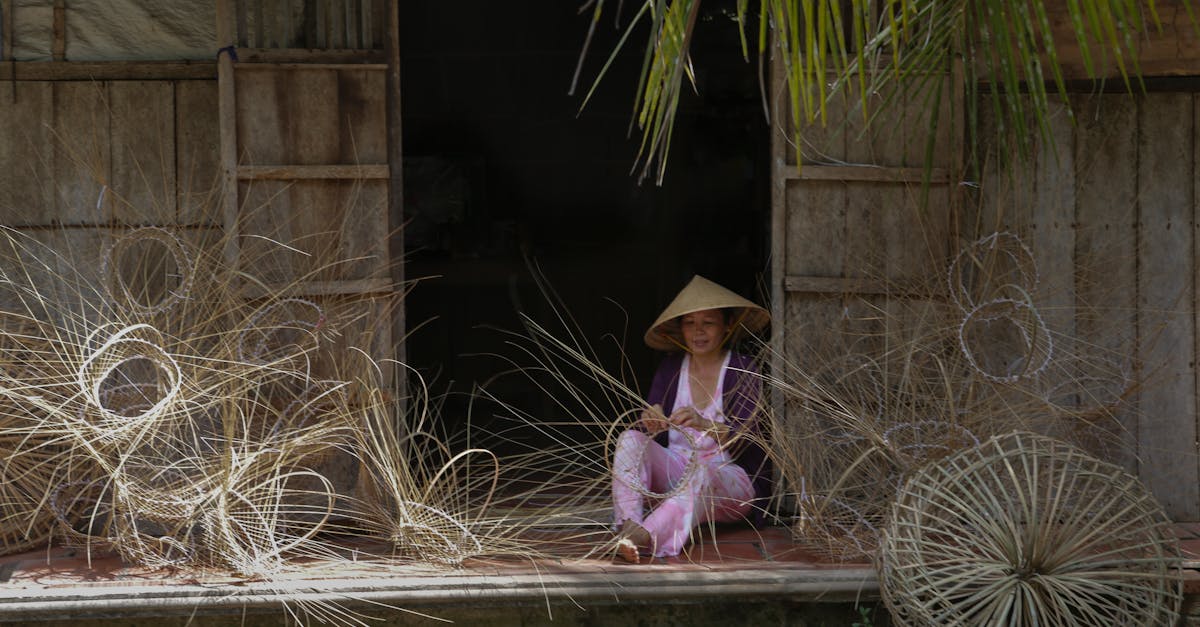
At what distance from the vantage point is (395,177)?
14.6 ft

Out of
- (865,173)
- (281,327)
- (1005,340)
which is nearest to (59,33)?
(281,327)

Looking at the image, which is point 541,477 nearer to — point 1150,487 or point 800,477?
point 800,477

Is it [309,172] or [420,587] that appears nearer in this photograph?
[420,587]

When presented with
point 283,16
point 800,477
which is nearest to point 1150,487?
point 800,477

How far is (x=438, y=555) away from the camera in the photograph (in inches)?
152

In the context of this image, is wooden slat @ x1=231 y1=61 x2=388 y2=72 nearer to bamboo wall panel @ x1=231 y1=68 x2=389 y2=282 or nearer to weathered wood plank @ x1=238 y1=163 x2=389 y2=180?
bamboo wall panel @ x1=231 y1=68 x2=389 y2=282

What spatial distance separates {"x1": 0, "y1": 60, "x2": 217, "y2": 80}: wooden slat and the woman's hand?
2015 mm

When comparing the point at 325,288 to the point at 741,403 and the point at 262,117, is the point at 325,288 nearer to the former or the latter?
the point at 262,117

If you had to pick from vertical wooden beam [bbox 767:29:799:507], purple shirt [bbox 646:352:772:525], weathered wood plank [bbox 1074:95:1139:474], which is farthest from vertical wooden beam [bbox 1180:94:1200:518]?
purple shirt [bbox 646:352:772:525]

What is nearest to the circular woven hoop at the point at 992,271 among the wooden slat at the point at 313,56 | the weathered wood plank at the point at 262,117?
the wooden slat at the point at 313,56

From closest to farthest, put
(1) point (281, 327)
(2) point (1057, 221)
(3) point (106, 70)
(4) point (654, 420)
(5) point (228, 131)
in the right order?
(4) point (654, 420) → (1) point (281, 327) → (5) point (228, 131) → (2) point (1057, 221) → (3) point (106, 70)

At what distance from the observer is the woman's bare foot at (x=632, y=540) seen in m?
3.87

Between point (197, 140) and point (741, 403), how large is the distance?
2.17m

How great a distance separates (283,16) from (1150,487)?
345 cm
